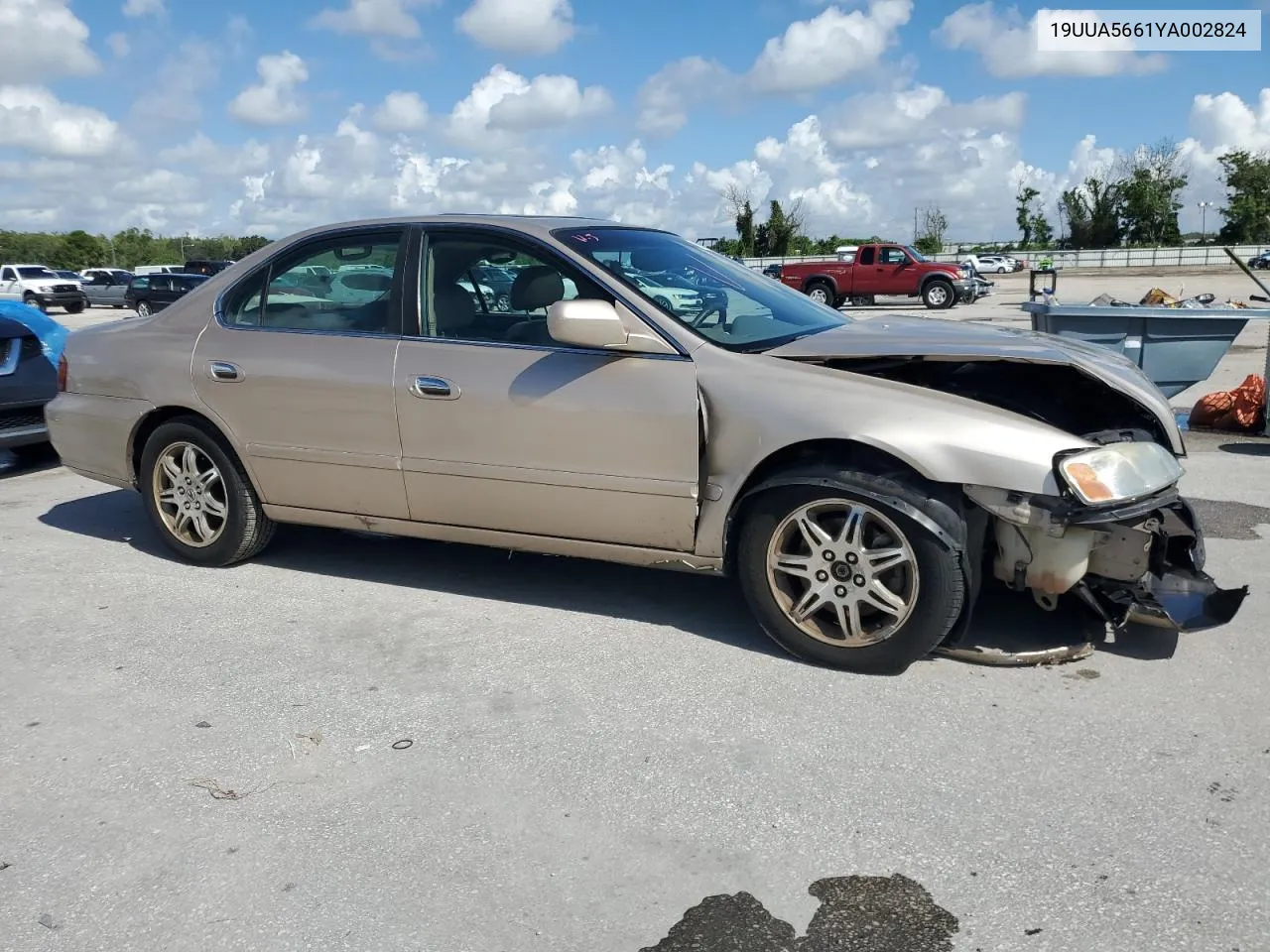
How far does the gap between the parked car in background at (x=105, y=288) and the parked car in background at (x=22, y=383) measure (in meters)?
35.0

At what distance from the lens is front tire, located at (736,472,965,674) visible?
360cm

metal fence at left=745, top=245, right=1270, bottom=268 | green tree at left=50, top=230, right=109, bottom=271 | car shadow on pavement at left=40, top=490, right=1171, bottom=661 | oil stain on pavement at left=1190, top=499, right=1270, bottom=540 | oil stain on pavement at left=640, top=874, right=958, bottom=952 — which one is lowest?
oil stain on pavement at left=640, top=874, right=958, bottom=952

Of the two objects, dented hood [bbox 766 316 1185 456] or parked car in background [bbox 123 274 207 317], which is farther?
parked car in background [bbox 123 274 207 317]

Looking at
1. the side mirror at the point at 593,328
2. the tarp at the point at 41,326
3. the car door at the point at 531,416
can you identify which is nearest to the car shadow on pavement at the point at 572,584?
the car door at the point at 531,416

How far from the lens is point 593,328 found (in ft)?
12.6

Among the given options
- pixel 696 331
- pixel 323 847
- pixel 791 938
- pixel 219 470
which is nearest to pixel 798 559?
pixel 696 331

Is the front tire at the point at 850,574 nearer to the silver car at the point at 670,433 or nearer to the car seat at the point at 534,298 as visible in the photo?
the silver car at the point at 670,433

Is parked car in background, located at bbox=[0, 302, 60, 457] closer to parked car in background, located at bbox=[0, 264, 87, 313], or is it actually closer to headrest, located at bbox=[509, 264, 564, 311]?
headrest, located at bbox=[509, 264, 564, 311]

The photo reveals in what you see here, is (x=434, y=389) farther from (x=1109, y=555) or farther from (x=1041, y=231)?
(x=1041, y=231)

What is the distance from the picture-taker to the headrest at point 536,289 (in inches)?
169

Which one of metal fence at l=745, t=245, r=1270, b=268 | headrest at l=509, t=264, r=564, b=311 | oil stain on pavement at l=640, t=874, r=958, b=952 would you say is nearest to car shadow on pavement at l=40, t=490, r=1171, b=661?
headrest at l=509, t=264, r=564, b=311

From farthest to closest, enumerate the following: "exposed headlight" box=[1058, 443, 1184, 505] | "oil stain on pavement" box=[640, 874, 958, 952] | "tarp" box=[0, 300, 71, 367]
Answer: "tarp" box=[0, 300, 71, 367]
"exposed headlight" box=[1058, 443, 1184, 505]
"oil stain on pavement" box=[640, 874, 958, 952]

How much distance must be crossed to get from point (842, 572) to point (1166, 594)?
47.3 inches

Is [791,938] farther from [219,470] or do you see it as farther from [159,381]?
[159,381]
